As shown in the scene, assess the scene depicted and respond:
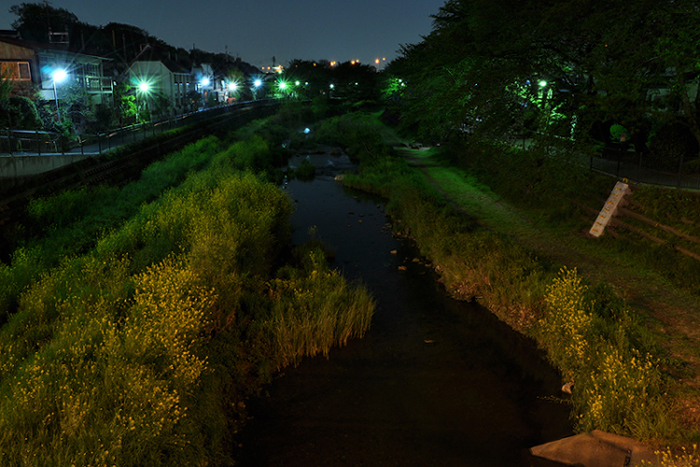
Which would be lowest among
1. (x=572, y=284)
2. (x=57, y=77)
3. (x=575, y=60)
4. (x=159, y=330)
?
(x=159, y=330)

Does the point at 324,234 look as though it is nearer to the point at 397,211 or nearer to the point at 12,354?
the point at 397,211

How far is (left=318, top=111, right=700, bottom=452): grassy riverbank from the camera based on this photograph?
780cm

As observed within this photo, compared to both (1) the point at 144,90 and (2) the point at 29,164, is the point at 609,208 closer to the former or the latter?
(2) the point at 29,164

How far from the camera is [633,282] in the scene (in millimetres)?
12453

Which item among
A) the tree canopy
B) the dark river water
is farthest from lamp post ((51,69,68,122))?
the dark river water

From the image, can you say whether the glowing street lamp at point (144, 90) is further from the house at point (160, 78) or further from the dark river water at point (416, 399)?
the dark river water at point (416, 399)

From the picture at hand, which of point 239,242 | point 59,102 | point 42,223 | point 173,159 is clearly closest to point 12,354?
point 239,242

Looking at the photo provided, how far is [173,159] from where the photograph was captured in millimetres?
31297

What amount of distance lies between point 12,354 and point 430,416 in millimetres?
7218

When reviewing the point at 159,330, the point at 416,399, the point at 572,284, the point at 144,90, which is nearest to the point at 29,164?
A: the point at 159,330

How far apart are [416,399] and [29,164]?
20.4m

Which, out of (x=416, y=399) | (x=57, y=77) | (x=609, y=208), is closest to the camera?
(x=416, y=399)

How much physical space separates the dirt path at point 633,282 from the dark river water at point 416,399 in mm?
2072

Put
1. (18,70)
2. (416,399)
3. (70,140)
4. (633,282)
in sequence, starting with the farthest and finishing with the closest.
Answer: (18,70) < (70,140) < (633,282) < (416,399)
